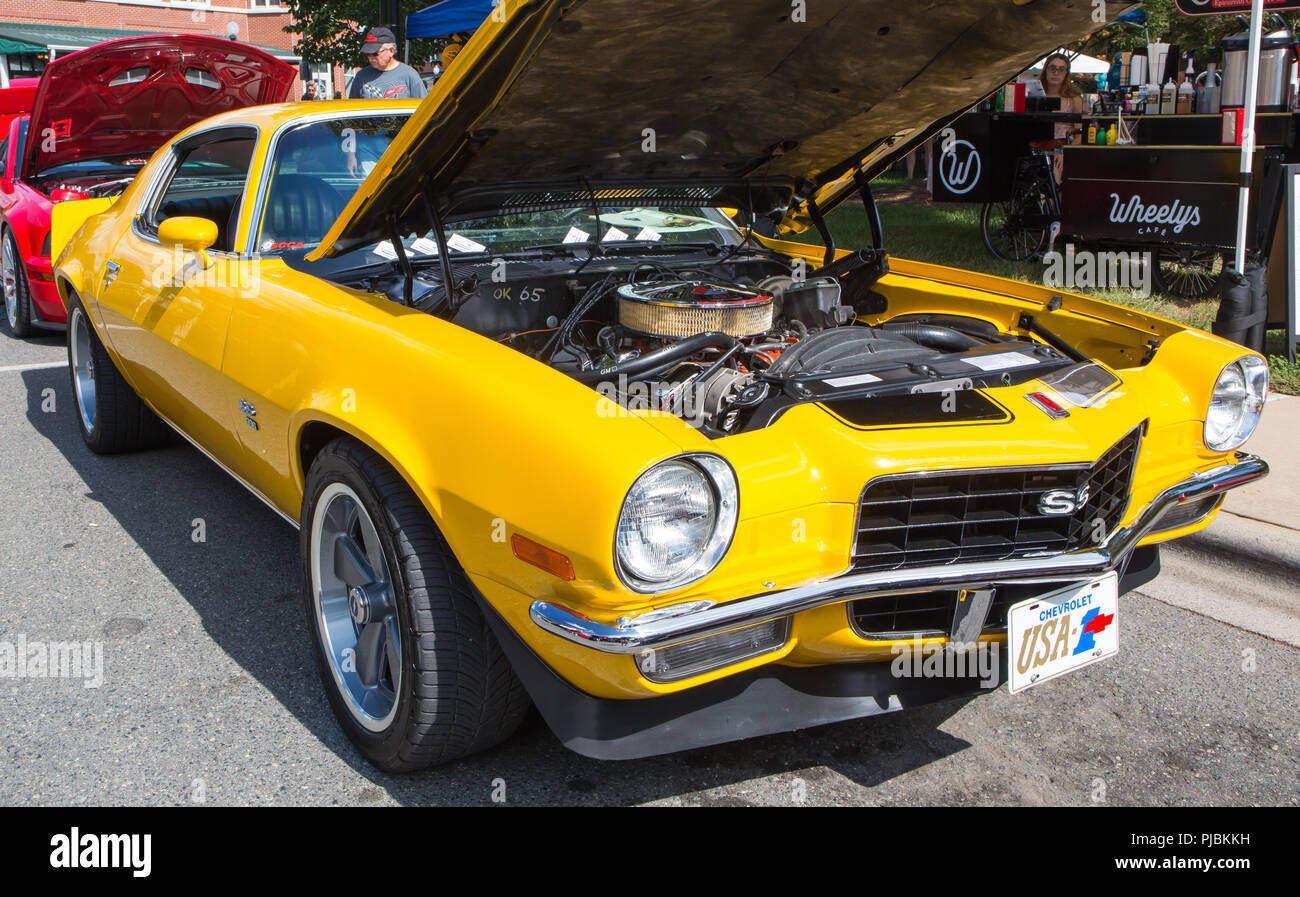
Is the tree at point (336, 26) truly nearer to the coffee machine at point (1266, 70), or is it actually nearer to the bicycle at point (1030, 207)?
the bicycle at point (1030, 207)

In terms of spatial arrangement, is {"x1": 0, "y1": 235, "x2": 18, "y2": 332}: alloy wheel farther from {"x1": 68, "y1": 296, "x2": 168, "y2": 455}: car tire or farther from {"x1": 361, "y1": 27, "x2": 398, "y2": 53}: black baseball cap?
Answer: {"x1": 68, "y1": 296, "x2": 168, "y2": 455}: car tire

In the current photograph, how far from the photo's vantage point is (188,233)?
3.33m

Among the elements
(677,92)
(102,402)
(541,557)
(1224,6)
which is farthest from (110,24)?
(541,557)

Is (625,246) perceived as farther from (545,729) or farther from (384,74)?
(384,74)

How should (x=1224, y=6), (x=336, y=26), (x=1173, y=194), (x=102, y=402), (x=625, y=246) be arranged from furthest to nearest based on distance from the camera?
1. (x=336, y=26)
2. (x=1173, y=194)
3. (x=1224, y=6)
4. (x=102, y=402)
5. (x=625, y=246)

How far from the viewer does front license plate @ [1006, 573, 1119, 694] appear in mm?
2322

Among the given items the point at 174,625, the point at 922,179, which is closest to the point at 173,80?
the point at 174,625

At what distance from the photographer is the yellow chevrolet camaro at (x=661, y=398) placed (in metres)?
2.12

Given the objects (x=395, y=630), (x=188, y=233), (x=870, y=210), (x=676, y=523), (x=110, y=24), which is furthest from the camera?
(x=110, y=24)

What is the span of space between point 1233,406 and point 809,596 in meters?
1.45

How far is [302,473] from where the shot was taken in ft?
9.53

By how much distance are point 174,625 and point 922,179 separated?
15.3 m

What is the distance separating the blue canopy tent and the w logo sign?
559 centimetres

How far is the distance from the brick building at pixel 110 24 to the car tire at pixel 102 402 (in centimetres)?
2531
